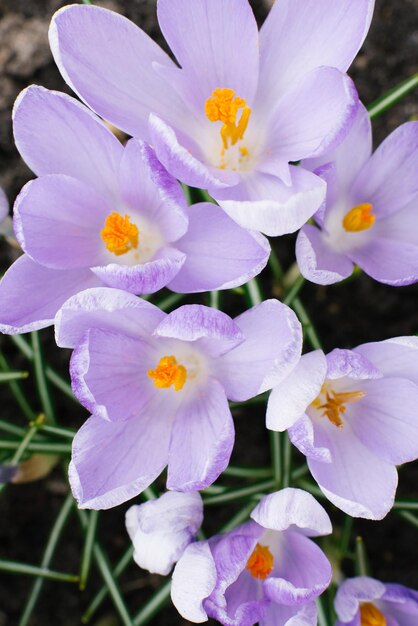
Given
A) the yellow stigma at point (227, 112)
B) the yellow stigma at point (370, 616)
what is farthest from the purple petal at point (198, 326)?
the yellow stigma at point (370, 616)

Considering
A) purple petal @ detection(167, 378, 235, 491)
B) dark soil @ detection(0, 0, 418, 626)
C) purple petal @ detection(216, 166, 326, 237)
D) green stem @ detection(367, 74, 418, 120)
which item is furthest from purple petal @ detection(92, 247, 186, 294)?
dark soil @ detection(0, 0, 418, 626)

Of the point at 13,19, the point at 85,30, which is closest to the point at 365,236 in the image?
the point at 85,30

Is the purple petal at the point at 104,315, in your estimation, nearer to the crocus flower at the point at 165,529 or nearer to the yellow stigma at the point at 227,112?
the crocus flower at the point at 165,529

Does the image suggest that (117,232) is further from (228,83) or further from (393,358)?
(393,358)

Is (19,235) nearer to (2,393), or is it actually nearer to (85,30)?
(85,30)

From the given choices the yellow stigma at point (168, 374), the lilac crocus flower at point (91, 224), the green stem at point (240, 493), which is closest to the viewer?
the lilac crocus flower at point (91, 224)
